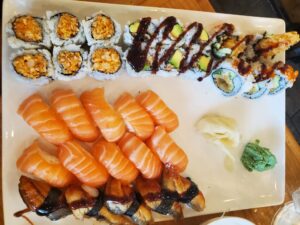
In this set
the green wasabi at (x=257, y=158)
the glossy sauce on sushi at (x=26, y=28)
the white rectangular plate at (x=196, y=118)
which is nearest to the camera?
the glossy sauce on sushi at (x=26, y=28)

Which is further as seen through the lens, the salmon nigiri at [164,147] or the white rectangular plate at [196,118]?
the salmon nigiri at [164,147]

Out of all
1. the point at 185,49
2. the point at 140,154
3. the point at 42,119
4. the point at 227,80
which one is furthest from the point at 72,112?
the point at 227,80

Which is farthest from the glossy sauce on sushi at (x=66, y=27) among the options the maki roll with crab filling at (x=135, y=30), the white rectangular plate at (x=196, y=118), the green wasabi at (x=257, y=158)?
the green wasabi at (x=257, y=158)

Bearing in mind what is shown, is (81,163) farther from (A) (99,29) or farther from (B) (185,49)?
(B) (185,49)

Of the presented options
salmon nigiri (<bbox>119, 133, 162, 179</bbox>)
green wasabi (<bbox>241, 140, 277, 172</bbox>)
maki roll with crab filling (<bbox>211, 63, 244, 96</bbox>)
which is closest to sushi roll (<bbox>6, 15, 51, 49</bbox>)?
salmon nigiri (<bbox>119, 133, 162, 179</bbox>)

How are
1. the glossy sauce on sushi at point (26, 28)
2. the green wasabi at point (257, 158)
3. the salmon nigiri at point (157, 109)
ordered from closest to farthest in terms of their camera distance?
the glossy sauce on sushi at point (26, 28) → the salmon nigiri at point (157, 109) → the green wasabi at point (257, 158)

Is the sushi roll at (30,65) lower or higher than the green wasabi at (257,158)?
higher

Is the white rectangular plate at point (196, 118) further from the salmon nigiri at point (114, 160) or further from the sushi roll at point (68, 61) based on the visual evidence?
the salmon nigiri at point (114, 160)
